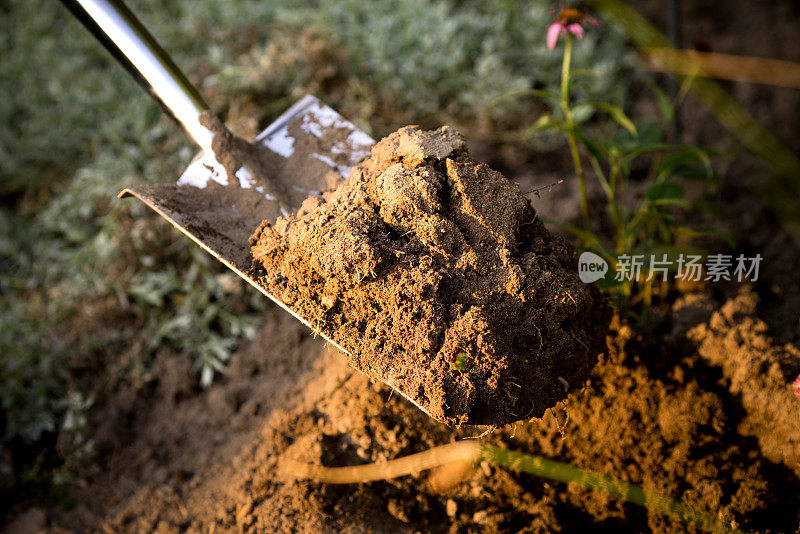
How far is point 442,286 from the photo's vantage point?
1073mm

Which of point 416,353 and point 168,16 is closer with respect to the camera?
point 416,353

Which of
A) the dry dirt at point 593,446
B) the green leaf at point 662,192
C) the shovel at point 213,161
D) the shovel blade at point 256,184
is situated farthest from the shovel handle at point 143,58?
the green leaf at point 662,192

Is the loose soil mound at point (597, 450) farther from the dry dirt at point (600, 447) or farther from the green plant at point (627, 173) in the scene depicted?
the green plant at point (627, 173)

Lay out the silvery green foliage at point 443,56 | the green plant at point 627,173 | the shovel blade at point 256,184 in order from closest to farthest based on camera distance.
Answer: the shovel blade at point 256,184 < the green plant at point 627,173 < the silvery green foliage at point 443,56

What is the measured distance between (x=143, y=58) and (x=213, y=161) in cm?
29

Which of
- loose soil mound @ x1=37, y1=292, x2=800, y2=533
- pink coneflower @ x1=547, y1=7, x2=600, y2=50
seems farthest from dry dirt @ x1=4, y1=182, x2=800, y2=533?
pink coneflower @ x1=547, y1=7, x2=600, y2=50

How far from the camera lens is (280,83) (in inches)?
91.7

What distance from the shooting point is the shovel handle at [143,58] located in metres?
1.32

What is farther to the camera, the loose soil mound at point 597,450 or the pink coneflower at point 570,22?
the pink coneflower at point 570,22

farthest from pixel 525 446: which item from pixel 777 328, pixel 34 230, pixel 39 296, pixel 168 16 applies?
pixel 168 16

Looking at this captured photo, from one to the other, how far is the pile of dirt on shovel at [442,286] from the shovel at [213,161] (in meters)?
0.18

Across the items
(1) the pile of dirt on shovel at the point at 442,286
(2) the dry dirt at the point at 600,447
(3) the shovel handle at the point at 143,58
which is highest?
(3) the shovel handle at the point at 143,58

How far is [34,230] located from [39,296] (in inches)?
12.9

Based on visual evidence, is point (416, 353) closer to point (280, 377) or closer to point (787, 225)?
point (280, 377)
